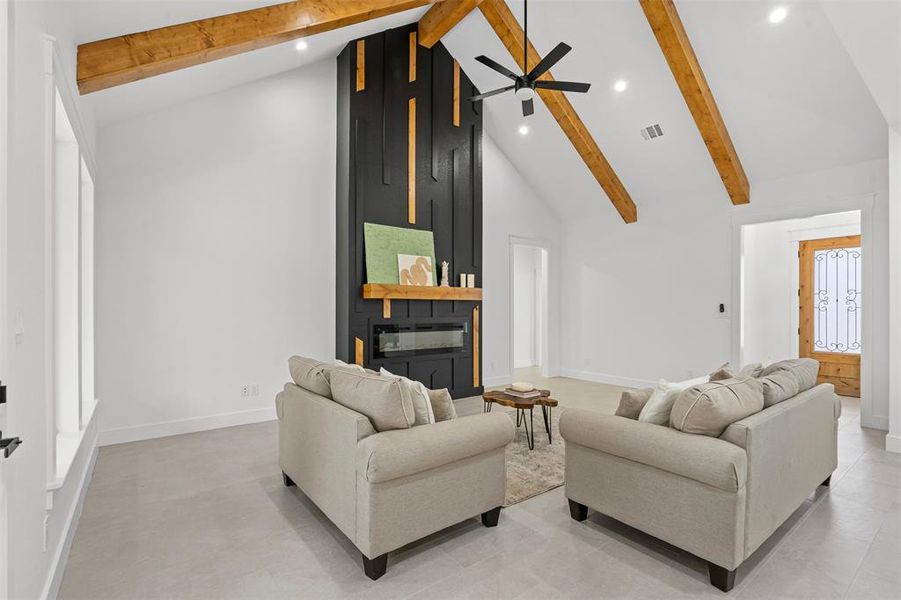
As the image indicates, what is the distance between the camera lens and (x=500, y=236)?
23.0 feet

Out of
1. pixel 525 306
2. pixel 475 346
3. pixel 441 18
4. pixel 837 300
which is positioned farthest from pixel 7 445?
pixel 837 300

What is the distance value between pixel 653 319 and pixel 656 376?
0.83 meters

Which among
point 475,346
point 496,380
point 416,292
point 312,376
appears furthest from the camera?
point 496,380

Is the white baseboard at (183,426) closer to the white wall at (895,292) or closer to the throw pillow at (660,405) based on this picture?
the throw pillow at (660,405)

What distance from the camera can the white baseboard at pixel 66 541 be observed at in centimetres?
191

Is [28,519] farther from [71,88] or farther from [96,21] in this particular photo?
[96,21]

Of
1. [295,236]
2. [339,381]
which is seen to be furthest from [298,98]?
[339,381]

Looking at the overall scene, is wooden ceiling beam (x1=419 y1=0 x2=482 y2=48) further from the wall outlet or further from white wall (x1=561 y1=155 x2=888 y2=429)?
the wall outlet

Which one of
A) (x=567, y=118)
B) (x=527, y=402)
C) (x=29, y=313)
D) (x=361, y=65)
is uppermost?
(x=361, y=65)

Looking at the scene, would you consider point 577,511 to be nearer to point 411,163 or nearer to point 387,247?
point 387,247

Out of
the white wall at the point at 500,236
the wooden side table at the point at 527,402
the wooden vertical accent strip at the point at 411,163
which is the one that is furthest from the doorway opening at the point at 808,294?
the wooden vertical accent strip at the point at 411,163

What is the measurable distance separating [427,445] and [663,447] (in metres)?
1.11

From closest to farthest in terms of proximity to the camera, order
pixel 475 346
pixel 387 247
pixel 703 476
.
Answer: pixel 703 476 → pixel 387 247 → pixel 475 346

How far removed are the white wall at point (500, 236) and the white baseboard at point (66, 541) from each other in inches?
187
